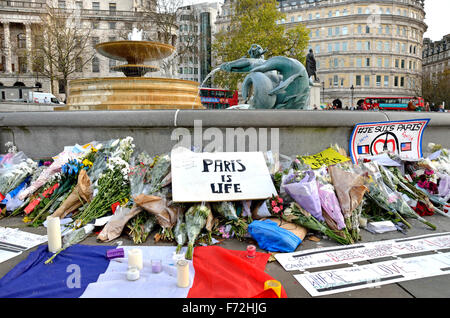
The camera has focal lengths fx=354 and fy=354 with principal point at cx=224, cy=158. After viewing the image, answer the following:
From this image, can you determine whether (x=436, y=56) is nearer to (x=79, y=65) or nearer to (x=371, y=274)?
(x=79, y=65)

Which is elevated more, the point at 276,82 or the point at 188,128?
the point at 276,82

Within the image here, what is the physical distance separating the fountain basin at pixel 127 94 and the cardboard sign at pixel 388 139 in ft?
13.6

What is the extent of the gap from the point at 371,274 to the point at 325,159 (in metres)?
2.26

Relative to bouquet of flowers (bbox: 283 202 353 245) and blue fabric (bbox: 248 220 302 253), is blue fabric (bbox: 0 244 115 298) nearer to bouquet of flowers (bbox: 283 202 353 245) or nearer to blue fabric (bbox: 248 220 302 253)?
blue fabric (bbox: 248 220 302 253)

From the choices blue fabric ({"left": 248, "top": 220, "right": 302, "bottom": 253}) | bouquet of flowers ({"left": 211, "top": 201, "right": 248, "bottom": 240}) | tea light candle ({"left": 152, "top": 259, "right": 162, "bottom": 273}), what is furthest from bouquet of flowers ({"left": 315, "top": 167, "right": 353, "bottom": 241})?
tea light candle ({"left": 152, "top": 259, "right": 162, "bottom": 273})

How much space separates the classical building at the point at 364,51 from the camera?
69.0 meters

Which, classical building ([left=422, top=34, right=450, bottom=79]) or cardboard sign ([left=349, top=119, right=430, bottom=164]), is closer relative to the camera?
cardboard sign ([left=349, top=119, right=430, bottom=164])

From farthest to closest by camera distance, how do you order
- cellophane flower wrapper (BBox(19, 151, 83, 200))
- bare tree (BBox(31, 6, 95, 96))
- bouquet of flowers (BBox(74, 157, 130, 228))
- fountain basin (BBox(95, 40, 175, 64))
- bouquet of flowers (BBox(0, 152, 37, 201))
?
bare tree (BBox(31, 6, 95, 96)) → fountain basin (BBox(95, 40, 175, 64)) → bouquet of flowers (BBox(0, 152, 37, 201)) → cellophane flower wrapper (BBox(19, 151, 83, 200)) → bouquet of flowers (BBox(74, 157, 130, 228))

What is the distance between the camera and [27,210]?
4523 millimetres

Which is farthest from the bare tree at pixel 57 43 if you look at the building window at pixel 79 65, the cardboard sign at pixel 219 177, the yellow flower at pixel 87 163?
the cardboard sign at pixel 219 177

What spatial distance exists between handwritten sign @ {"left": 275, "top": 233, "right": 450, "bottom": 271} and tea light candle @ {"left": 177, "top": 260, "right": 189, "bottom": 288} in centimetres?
90

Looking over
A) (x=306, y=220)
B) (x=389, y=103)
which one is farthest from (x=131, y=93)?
(x=389, y=103)

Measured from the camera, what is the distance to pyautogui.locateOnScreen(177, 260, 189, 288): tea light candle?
8.95 feet

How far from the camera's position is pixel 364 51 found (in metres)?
68.8
